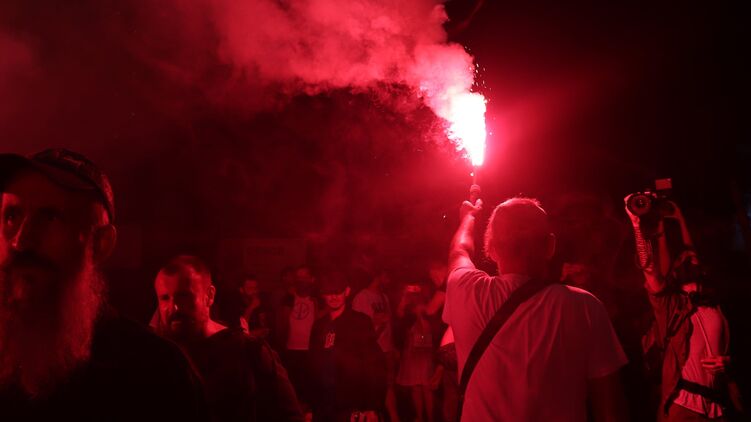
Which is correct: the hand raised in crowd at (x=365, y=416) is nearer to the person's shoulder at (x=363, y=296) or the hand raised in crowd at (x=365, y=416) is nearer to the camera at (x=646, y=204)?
the person's shoulder at (x=363, y=296)

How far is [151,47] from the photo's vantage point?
6.17 meters

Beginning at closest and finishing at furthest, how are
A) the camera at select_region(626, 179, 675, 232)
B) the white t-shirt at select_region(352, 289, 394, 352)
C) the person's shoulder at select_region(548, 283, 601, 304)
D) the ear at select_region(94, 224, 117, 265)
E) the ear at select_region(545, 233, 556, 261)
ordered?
1. the ear at select_region(94, 224, 117, 265)
2. the person's shoulder at select_region(548, 283, 601, 304)
3. the ear at select_region(545, 233, 556, 261)
4. the camera at select_region(626, 179, 675, 232)
5. the white t-shirt at select_region(352, 289, 394, 352)

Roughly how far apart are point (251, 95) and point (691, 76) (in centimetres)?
762

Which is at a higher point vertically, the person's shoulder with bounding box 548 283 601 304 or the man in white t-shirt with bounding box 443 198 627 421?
the person's shoulder with bounding box 548 283 601 304

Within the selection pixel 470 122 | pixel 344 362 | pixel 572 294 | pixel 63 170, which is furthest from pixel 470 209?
pixel 63 170

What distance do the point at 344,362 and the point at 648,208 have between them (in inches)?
139

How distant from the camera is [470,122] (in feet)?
15.9

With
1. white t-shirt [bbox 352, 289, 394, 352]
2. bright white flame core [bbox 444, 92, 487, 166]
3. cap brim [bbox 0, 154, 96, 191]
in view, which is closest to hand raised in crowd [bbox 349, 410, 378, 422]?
white t-shirt [bbox 352, 289, 394, 352]

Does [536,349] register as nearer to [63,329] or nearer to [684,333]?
[63,329]

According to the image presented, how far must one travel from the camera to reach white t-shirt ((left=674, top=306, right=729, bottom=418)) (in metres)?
4.37

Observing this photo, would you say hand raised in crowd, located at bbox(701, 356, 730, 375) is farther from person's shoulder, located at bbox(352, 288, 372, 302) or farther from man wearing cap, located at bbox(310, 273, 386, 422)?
person's shoulder, located at bbox(352, 288, 372, 302)

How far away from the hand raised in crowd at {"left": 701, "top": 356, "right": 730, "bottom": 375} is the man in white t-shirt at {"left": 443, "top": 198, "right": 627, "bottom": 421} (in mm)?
2805

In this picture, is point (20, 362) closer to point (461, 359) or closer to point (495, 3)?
point (461, 359)

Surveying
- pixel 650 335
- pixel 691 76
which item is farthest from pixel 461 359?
pixel 691 76
